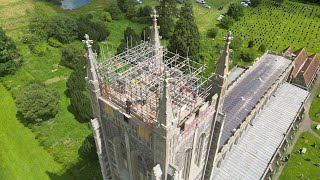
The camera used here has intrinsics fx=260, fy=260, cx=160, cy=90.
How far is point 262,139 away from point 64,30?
280ft

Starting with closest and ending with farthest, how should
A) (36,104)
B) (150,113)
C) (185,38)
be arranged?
(150,113), (36,104), (185,38)

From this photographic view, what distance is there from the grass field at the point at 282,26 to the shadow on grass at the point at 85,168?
78110 millimetres

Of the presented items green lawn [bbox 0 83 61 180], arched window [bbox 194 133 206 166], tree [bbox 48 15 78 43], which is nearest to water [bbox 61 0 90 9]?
tree [bbox 48 15 78 43]

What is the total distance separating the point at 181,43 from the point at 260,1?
264ft

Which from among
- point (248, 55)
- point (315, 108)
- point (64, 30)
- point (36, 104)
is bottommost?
point (315, 108)

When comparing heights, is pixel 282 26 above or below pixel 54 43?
above

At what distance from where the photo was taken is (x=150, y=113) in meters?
25.9

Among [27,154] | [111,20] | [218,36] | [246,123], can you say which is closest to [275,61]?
[246,123]

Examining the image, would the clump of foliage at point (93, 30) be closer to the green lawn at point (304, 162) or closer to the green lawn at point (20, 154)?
the green lawn at point (20, 154)

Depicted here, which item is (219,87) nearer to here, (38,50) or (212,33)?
(212,33)

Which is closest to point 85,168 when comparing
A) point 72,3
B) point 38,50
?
point 38,50

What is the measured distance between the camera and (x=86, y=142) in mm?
57875

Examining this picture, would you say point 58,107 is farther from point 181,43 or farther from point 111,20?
point 111,20

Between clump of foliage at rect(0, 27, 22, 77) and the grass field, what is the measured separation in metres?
87.1
